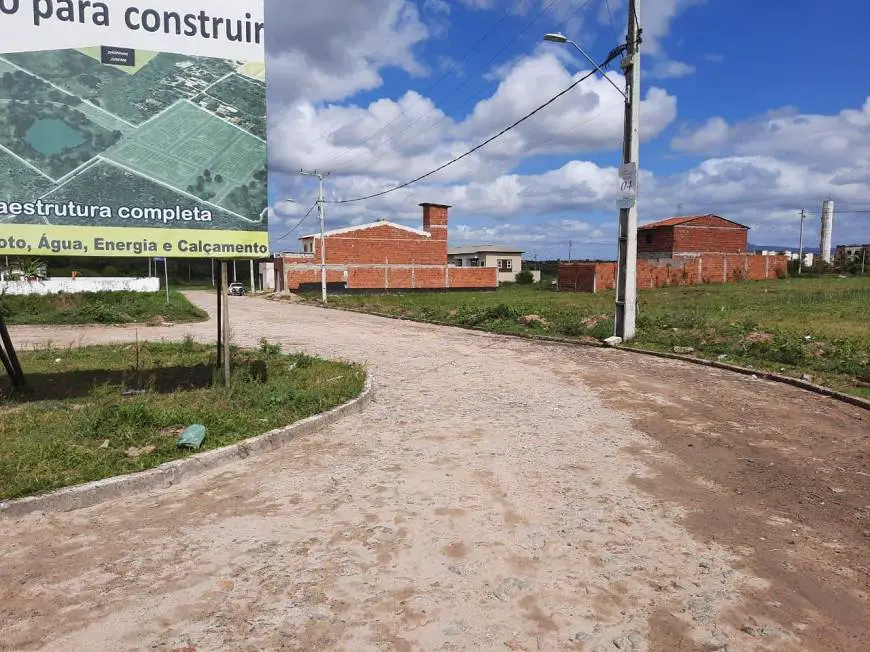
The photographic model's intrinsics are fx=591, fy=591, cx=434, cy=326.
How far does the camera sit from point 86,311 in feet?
70.2

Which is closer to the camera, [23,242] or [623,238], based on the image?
[23,242]

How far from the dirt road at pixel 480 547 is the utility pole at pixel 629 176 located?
7.24 metres

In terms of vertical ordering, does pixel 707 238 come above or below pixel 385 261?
above

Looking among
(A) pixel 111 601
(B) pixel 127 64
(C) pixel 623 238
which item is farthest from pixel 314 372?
(C) pixel 623 238

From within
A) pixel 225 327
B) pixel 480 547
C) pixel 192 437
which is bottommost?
pixel 480 547

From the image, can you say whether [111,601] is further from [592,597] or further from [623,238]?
[623,238]

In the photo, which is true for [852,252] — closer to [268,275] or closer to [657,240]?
[657,240]

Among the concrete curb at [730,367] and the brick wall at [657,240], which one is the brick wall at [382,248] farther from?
the concrete curb at [730,367]

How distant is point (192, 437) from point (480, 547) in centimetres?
318

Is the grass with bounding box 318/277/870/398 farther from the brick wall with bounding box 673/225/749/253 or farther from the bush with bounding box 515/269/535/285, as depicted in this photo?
the bush with bounding box 515/269/535/285

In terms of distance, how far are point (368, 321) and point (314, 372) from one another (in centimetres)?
1376

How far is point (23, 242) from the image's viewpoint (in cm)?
646

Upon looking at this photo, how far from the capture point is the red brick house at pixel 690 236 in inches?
2077

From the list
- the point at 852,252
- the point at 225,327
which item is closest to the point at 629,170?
the point at 225,327
